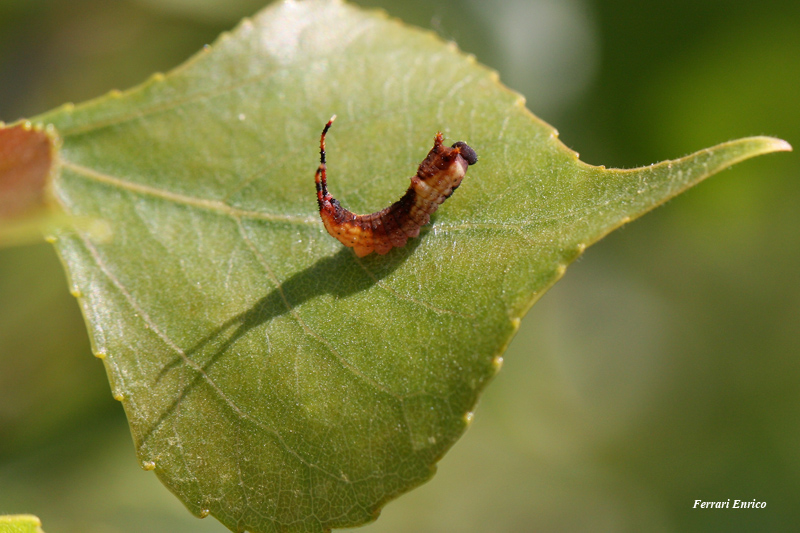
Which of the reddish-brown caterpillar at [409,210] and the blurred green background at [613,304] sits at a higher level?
the blurred green background at [613,304]

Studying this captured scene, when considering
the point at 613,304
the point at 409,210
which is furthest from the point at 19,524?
the point at 613,304

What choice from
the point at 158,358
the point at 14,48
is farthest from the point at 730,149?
the point at 14,48

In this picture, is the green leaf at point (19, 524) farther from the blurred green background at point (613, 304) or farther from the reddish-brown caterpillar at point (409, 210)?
the blurred green background at point (613, 304)

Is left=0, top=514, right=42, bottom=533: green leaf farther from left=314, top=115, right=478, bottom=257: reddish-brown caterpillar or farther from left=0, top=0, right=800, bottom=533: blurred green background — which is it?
left=0, top=0, right=800, bottom=533: blurred green background

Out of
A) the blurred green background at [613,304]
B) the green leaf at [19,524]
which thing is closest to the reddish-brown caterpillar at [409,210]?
the green leaf at [19,524]

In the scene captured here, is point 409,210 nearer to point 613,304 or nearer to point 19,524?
point 19,524

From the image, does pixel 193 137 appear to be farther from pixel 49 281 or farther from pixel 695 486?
pixel 695 486
